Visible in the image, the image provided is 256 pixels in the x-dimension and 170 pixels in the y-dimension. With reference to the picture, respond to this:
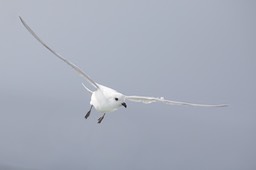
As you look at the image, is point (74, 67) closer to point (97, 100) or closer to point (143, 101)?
point (97, 100)

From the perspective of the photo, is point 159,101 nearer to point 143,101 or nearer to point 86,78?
point 143,101

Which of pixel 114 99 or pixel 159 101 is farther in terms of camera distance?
pixel 159 101

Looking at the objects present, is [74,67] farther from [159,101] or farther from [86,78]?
[159,101]

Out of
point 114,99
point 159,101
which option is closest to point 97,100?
point 114,99

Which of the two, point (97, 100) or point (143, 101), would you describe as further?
point (143, 101)

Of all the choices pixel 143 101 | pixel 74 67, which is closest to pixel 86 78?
pixel 74 67

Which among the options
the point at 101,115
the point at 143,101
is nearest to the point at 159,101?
the point at 143,101

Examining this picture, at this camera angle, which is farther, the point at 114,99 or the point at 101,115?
the point at 101,115
